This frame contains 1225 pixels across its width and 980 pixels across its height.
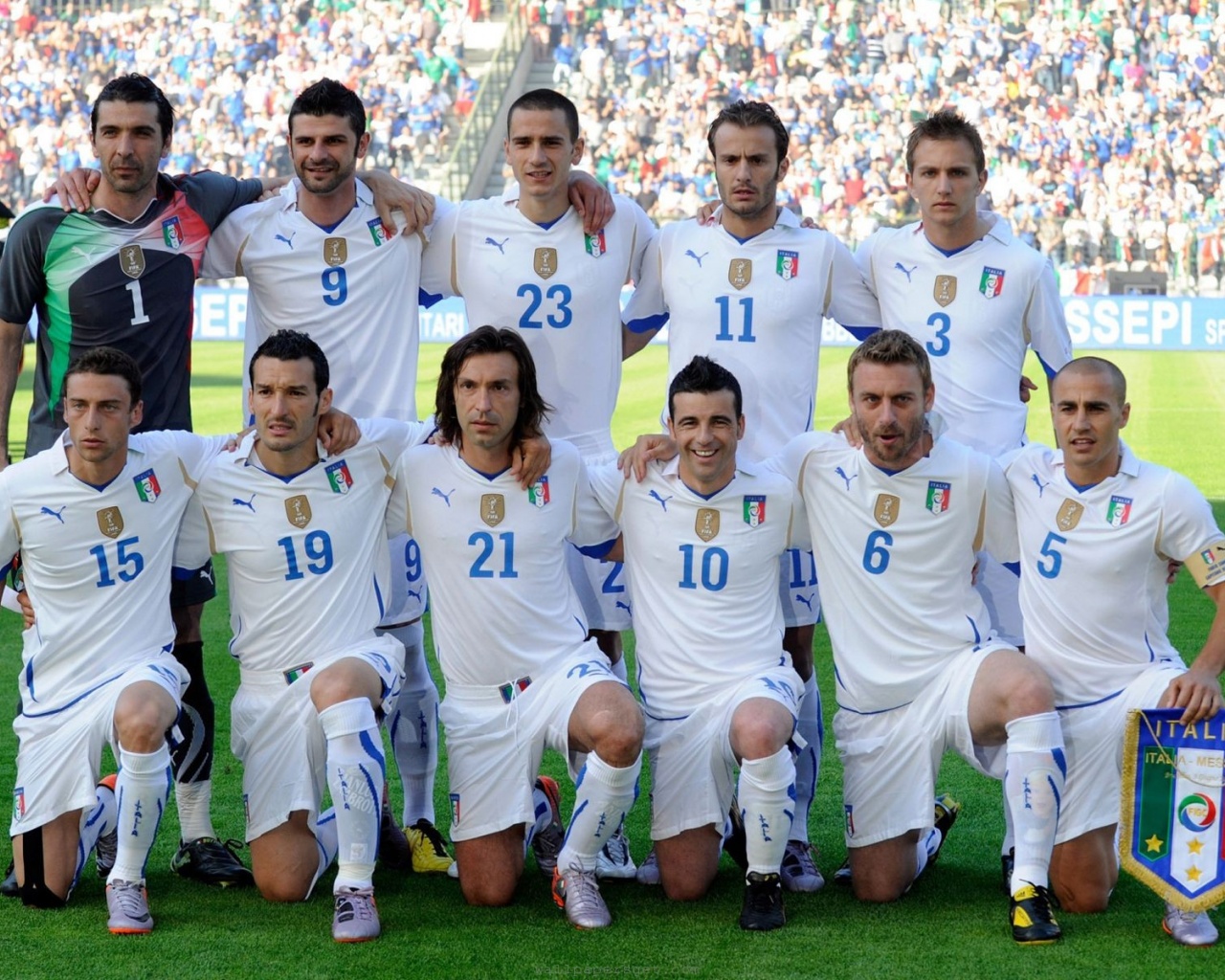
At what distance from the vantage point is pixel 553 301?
5.07 m

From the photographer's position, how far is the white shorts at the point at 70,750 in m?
4.25

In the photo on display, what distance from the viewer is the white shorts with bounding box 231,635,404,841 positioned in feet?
14.4

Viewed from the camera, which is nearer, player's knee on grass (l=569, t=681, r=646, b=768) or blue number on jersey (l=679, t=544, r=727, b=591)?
player's knee on grass (l=569, t=681, r=646, b=768)

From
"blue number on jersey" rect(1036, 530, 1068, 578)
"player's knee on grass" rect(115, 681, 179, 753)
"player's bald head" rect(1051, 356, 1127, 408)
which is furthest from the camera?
"blue number on jersey" rect(1036, 530, 1068, 578)

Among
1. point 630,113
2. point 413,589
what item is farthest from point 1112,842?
point 630,113

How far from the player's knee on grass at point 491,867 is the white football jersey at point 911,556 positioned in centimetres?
105

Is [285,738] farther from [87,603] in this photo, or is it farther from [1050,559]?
[1050,559]

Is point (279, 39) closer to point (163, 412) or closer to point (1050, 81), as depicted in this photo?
point (1050, 81)

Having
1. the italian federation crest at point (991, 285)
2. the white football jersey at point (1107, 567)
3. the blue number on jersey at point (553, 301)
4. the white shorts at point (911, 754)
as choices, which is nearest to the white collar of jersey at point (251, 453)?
the blue number on jersey at point (553, 301)

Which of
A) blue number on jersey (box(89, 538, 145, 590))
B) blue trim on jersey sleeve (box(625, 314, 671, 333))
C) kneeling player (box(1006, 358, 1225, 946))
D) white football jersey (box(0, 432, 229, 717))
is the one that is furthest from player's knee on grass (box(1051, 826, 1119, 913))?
blue number on jersey (box(89, 538, 145, 590))

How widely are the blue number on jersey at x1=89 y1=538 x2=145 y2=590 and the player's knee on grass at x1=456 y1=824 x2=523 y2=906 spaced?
1.18 meters

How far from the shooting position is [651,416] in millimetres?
15562

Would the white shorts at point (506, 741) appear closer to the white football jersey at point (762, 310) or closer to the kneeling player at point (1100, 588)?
the white football jersey at point (762, 310)

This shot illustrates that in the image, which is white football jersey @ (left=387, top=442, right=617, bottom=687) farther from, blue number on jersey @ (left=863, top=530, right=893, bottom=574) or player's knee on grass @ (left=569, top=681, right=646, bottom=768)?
blue number on jersey @ (left=863, top=530, right=893, bottom=574)
